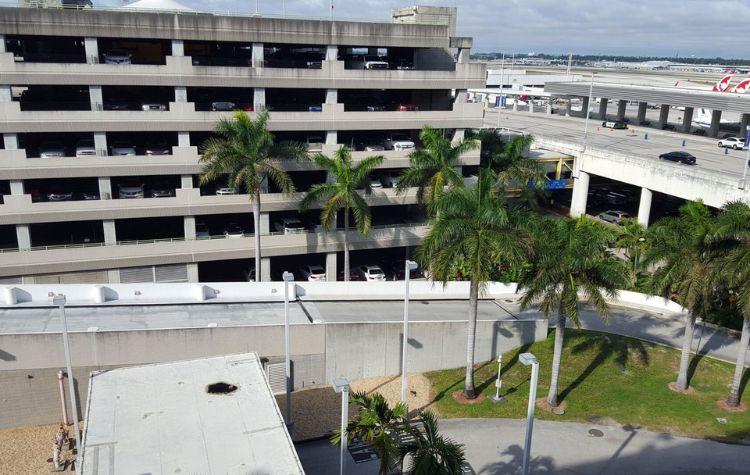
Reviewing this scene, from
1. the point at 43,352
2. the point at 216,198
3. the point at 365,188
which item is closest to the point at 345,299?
the point at 365,188

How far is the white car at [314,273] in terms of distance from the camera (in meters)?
45.8

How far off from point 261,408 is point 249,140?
796 inches

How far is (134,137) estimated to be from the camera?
45438mm

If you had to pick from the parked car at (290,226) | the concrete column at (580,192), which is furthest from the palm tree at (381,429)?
the concrete column at (580,192)

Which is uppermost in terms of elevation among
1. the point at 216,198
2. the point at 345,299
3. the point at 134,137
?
the point at 134,137

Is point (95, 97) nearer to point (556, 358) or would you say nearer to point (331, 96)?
point (331, 96)

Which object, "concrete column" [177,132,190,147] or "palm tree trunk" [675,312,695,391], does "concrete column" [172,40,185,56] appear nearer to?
"concrete column" [177,132,190,147]

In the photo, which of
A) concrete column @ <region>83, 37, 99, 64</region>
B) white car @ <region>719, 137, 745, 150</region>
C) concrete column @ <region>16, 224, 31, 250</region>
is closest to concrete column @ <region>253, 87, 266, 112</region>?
concrete column @ <region>83, 37, 99, 64</region>

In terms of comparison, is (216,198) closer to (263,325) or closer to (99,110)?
(99,110)

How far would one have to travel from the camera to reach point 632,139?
7950 cm

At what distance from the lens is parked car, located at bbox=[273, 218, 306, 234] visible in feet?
150

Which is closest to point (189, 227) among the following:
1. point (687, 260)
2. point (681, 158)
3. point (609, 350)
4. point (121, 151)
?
point (121, 151)

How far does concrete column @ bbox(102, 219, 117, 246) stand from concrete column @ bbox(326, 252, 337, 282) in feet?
48.7

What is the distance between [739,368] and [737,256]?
559cm
